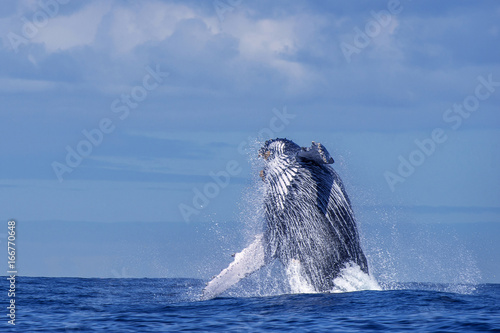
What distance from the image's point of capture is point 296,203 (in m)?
17.8

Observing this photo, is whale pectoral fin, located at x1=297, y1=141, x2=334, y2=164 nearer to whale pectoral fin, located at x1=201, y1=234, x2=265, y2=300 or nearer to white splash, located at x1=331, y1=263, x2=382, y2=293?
whale pectoral fin, located at x1=201, y1=234, x2=265, y2=300

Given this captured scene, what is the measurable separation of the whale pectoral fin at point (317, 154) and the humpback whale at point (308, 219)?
143mm

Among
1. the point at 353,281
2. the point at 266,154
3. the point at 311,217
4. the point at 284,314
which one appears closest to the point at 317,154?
the point at 311,217

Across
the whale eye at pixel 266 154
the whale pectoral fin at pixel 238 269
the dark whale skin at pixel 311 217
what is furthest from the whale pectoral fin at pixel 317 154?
the whale pectoral fin at pixel 238 269

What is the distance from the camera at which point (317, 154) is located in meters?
16.8

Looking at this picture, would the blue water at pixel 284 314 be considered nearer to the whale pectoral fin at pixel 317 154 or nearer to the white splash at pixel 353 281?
the white splash at pixel 353 281

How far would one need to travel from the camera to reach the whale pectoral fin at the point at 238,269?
18.6 meters

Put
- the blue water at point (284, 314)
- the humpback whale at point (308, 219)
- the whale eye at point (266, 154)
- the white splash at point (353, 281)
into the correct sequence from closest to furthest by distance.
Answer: the blue water at point (284, 314) → the humpback whale at point (308, 219) → the white splash at point (353, 281) → the whale eye at point (266, 154)

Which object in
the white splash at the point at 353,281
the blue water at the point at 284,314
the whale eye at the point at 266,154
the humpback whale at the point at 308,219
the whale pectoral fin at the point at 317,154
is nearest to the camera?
the blue water at the point at 284,314

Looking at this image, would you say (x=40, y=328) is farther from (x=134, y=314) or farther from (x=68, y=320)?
(x=134, y=314)

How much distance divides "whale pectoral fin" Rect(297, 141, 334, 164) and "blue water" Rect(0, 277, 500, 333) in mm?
3414

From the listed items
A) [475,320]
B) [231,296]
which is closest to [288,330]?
[475,320]

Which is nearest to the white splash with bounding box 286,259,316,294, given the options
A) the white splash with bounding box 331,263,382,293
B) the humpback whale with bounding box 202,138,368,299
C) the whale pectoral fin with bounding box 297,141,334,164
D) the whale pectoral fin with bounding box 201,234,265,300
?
the humpback whale with bounding box 202,138,368,299

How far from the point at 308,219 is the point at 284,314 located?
341cm
